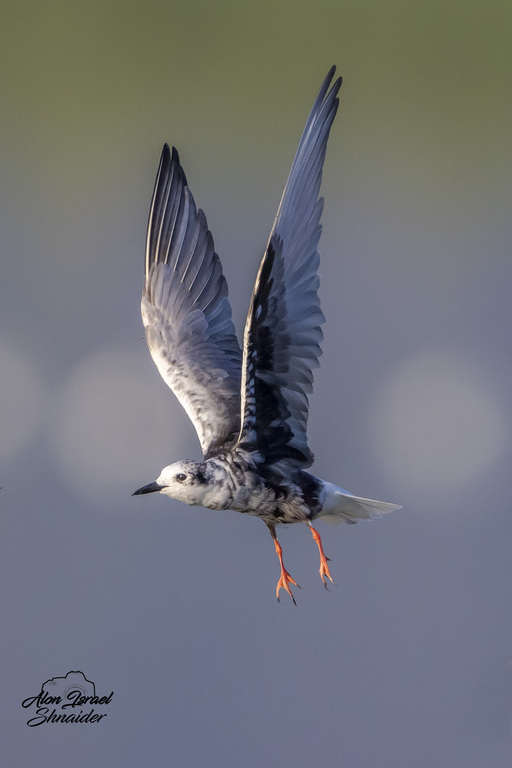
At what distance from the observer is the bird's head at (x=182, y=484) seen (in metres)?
3.84

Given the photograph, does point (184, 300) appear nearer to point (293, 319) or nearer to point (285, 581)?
point (293, 319)

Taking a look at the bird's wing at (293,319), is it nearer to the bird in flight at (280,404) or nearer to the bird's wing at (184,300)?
the bird in flight at (280,404)

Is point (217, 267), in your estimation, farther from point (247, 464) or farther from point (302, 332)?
point (247, 464)

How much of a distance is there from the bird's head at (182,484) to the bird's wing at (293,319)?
324 millimetres

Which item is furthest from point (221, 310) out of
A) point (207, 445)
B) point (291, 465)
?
point (291, 465)

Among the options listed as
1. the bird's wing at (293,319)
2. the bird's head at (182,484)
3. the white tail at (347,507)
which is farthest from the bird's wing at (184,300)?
the bird's head at (182,484)

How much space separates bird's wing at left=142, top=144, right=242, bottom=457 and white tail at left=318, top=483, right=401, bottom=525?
828 millimetres

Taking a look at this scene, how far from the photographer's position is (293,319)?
4.22m

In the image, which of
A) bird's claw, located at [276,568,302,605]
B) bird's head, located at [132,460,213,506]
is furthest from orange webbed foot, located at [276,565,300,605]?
bird's head, located at [132,460,213,506]

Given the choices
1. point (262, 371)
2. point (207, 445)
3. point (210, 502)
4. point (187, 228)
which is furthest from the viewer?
point (187, 228)

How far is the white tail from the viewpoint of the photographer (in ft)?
14.3

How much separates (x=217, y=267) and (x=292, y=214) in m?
1.03

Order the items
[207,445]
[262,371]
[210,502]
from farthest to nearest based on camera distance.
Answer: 1. [207,445]
2. [262,371]
3. [210,502]

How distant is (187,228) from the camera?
5.10m
